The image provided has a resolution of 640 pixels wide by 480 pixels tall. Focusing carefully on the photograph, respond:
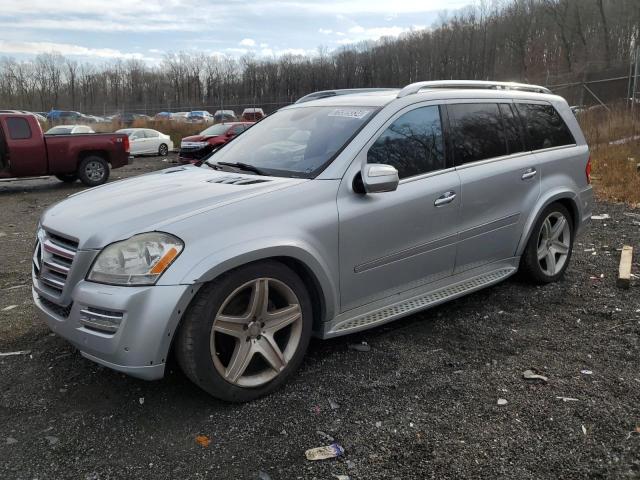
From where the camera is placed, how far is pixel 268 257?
9.85ft

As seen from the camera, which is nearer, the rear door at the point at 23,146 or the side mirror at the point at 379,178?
the side mirror at the point at 379,178

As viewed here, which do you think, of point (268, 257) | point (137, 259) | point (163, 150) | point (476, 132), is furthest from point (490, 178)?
point (163, 150)

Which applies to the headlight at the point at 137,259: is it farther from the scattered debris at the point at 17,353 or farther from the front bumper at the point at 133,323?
the scattered debris at the point at 17,353

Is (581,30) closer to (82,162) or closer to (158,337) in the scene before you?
(82,162)

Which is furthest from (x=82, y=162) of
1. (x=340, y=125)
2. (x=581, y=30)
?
(x=581, y=30)

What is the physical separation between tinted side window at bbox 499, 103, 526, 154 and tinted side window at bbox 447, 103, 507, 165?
0.07 metres

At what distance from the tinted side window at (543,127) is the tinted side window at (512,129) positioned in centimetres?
10

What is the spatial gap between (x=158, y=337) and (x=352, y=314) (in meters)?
1.28

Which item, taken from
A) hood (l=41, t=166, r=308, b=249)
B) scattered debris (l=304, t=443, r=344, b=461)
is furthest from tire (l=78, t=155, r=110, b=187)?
scattered debris (l=304, t=443, r=344, b=461)

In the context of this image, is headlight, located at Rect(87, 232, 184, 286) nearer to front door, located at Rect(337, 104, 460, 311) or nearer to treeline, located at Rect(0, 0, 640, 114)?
front door, located at Rect(337, 104, 460, 311)

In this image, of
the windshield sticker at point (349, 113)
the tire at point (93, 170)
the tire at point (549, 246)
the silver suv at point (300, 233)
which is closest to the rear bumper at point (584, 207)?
the tire at point (549, 246)

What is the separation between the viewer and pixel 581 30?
213ft

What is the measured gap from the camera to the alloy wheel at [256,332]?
117 inches

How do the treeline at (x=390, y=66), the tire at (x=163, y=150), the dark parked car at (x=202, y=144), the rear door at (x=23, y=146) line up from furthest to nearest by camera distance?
the treeline at (x=390, y=66)
the tire at (x=163, y=150)
the dark parked car at (x=202, y=144)
the rear door at (x=23, y=146)
